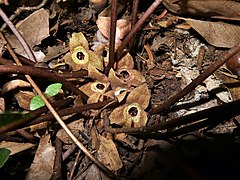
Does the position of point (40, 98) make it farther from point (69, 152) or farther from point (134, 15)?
point (134, 15)

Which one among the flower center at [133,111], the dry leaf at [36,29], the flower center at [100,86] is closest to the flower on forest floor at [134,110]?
the flower center at [133,111]

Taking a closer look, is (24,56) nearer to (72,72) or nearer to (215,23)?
(72,72)

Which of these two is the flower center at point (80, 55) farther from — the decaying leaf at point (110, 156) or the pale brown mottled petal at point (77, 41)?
the decaying leaf at point (110, 156)

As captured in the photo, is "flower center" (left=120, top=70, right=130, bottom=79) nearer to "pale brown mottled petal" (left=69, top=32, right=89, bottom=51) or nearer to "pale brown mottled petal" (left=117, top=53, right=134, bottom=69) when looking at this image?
"pale brown mottled petal" (left=117, top=53, right=134, bottom=69)

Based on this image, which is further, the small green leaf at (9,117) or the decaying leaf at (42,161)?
the decaying leaf at (42,161)

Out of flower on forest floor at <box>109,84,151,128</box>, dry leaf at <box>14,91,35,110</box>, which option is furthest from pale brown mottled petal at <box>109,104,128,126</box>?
dry leaf at <box>14,91,35,110</box>

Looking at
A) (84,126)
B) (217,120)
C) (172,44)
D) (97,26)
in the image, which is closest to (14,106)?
(84,126)
